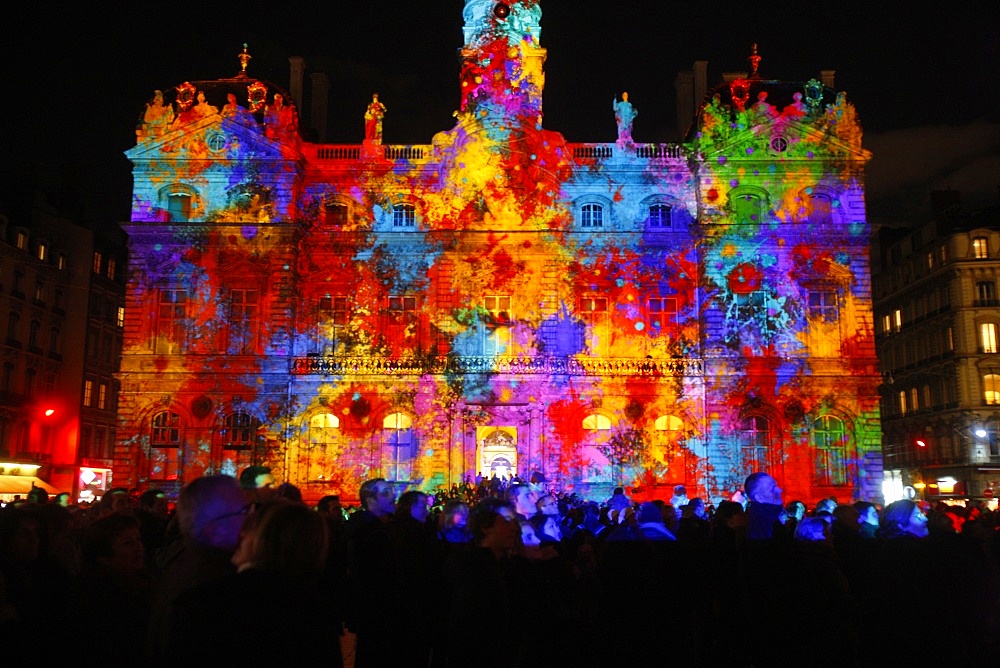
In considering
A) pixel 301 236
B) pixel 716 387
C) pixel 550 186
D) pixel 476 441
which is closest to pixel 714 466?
pixel 716 387

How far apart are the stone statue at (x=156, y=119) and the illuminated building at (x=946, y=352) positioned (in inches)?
1491

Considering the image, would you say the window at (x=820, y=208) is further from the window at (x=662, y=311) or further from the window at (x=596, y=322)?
the window at (x=596, y=322)

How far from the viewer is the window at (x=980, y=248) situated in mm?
52219

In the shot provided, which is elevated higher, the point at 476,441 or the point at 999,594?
the point at 476,441

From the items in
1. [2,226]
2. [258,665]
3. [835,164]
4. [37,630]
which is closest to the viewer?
[258,665]

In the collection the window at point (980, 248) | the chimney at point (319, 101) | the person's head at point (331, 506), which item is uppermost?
the chimney at point (319, 101)

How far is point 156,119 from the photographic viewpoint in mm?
37906

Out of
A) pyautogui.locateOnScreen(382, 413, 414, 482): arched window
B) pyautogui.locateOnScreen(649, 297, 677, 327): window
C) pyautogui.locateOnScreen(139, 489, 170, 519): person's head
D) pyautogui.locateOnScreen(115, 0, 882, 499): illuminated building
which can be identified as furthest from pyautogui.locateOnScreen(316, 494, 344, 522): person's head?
pyautogui.locateOnScreen(649, 297, 677, 327): window

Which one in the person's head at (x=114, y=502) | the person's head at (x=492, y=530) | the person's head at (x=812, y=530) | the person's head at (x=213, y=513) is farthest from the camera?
the person's head at (x=114, y=502)

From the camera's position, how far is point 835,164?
124 ft

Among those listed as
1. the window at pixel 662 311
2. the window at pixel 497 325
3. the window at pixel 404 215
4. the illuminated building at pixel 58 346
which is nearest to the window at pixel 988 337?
the window at pixel 662 311

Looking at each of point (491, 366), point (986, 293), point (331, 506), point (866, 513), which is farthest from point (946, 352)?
point (331, 506)

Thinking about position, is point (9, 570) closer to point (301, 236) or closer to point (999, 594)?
point (999, 594)

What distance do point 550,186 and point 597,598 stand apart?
1199 inches
